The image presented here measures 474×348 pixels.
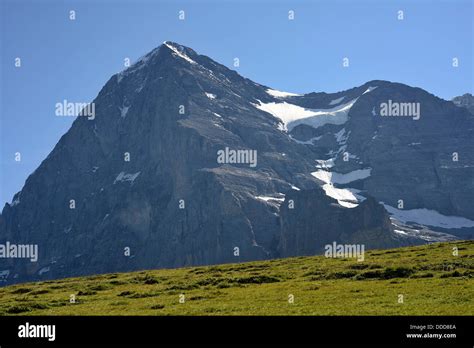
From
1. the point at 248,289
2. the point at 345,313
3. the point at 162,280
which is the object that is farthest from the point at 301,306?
the point at 162,280

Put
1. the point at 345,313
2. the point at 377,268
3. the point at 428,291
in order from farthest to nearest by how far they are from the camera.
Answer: the point at 377,268 → the point at 428,291 → the point at 345,313

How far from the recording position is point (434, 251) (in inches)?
2928

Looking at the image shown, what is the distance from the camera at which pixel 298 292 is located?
161 ft

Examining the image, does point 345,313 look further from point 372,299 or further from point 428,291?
point 428,291

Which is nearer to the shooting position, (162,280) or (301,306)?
(301,306)

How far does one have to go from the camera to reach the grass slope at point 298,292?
40.4 meters

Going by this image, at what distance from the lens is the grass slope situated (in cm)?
4041

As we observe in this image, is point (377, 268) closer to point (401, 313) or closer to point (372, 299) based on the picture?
point (372, 299)
